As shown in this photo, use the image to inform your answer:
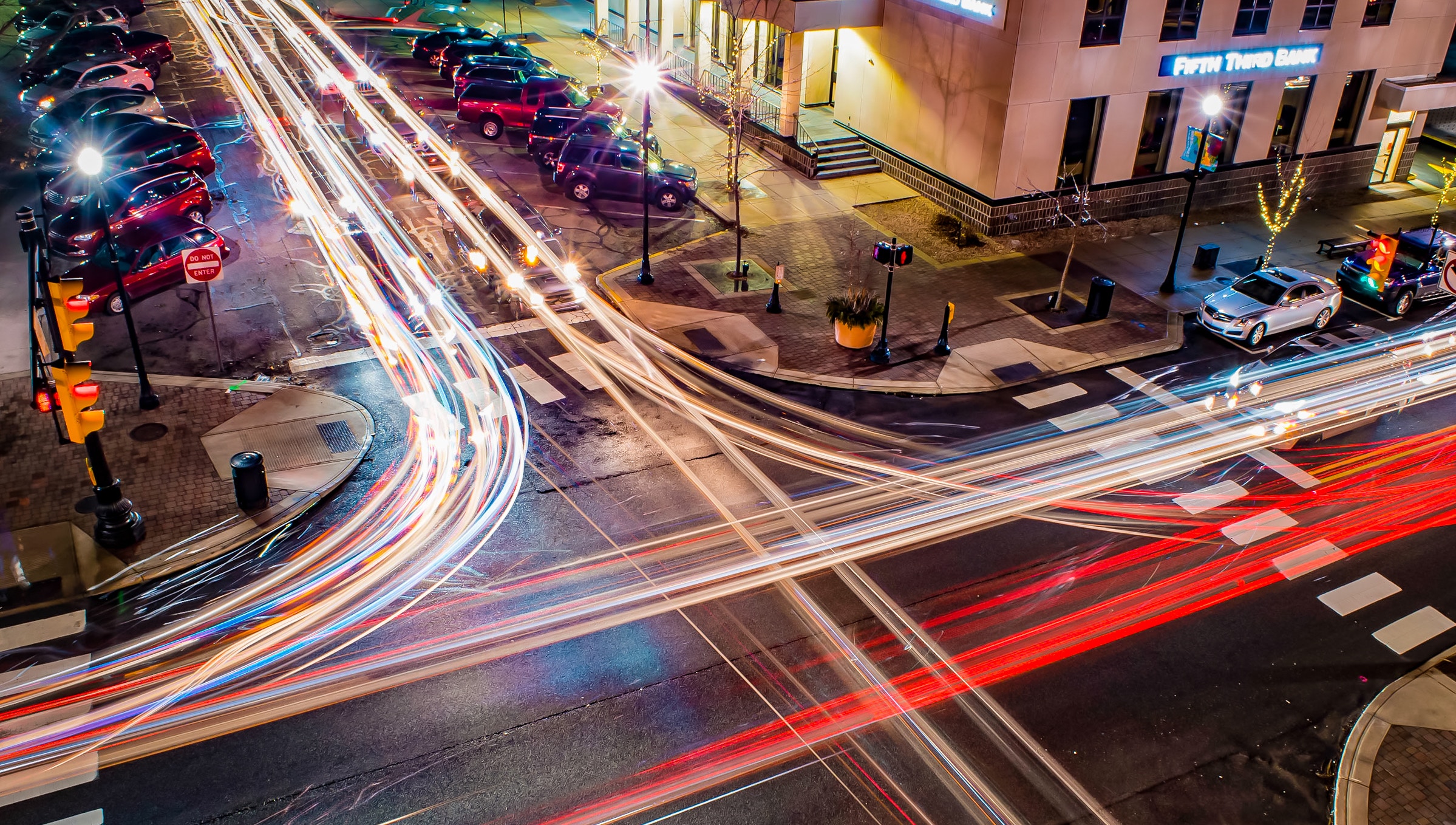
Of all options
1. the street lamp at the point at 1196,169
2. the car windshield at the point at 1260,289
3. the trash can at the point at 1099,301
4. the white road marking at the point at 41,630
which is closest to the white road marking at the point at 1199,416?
the trash can at the point at 1099,301

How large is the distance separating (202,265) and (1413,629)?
70.0 feet

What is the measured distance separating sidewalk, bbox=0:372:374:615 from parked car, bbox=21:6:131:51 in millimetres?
30751

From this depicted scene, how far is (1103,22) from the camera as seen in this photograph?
92.9 feet

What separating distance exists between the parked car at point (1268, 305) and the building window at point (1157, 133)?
7.60 m

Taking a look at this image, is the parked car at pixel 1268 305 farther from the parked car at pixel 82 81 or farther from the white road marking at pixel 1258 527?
the parked car at pixel 82 81

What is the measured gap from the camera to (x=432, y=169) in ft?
106

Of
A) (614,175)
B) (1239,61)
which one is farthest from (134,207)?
(1239,61)

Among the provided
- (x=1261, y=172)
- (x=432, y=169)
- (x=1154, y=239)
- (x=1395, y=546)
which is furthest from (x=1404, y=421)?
(x=432, y=169)

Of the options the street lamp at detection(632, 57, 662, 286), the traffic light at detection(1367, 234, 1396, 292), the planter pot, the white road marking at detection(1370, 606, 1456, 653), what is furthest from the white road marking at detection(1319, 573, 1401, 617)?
the street lamp at detection(632, 57, 662, 286)

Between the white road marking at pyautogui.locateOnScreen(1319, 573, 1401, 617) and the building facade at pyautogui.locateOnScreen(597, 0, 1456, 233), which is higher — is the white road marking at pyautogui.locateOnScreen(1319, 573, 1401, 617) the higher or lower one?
the lower one

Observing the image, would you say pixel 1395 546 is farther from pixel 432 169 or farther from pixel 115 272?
pixel 432 169

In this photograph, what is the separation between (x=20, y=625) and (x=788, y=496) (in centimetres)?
1128

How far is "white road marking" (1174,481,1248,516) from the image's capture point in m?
17.7

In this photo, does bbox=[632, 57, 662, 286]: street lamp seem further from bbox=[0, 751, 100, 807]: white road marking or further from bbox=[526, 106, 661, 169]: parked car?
bbox=[0, 751, 100, 807]: white road marking
